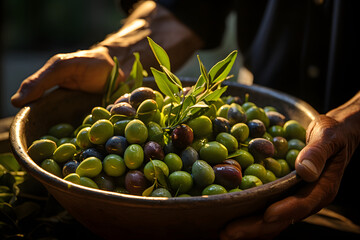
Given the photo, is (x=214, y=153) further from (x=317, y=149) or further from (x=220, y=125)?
(x=317, y=149)

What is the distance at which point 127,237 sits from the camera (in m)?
0.76

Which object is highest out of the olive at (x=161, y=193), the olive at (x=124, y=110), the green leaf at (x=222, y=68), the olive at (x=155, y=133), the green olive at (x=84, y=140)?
the green leaf at (x=222, y=68)

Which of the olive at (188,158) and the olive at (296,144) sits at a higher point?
the olive at (188,158)

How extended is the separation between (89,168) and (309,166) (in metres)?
0.45

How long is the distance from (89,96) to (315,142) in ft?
2.18

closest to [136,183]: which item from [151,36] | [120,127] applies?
[120,127]

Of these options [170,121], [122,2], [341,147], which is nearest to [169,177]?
[170,121]

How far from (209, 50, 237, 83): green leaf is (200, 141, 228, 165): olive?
18 cm

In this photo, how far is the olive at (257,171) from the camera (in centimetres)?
83

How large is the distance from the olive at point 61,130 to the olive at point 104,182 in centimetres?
26

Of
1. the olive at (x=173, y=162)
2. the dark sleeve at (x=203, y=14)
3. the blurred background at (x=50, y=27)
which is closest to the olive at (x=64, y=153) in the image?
the olive at (x=173, y=162)

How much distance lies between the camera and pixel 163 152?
33.4 inches

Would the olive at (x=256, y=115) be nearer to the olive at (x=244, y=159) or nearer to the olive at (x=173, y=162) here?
the olive at (x=244, y=159)

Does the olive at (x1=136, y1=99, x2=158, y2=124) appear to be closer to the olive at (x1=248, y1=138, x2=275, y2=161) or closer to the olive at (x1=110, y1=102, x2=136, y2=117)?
the olive at (x1=110, y1=102, x2=136, y2=117)
